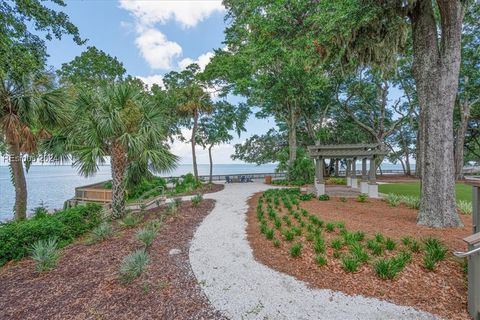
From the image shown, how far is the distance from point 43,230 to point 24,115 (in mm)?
4112

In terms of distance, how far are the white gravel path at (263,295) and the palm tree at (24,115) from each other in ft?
21.8

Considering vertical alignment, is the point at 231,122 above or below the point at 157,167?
above

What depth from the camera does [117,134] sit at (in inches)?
276

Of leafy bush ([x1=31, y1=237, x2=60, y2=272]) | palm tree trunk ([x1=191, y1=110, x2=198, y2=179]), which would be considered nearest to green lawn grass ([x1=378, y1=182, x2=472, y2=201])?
palm tree trunk ([x1=191, y1=110, x2=198, y2=179])

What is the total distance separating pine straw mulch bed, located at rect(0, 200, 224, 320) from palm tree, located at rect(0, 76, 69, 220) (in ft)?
13.4

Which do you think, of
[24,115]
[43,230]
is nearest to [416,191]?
[43,230]

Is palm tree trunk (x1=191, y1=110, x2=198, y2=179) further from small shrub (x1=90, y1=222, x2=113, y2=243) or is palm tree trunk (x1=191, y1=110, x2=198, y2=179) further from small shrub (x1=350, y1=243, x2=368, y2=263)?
small shrub (x1=350, y1=243, x2=368, y2=263)

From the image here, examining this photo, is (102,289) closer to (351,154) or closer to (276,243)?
(276,243)

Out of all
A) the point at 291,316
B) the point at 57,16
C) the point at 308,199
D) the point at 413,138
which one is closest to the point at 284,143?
the point at 308,199

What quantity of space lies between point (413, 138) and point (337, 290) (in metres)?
33.0

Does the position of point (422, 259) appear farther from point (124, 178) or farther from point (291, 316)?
point (124, 178)

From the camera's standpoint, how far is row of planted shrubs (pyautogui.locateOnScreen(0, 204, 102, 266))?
4.86 m

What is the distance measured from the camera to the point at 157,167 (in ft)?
23.8

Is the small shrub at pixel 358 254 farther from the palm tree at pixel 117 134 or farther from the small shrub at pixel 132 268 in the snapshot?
the palm tree at pixel 117 134
